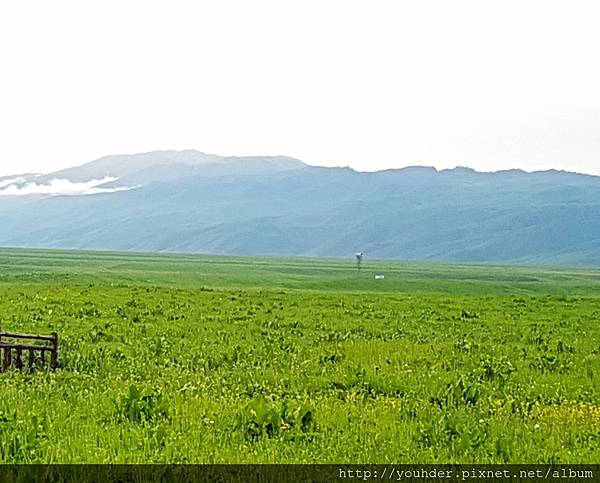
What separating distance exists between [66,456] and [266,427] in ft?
11.0

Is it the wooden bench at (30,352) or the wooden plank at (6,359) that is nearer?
the wooden bench at (30,352)

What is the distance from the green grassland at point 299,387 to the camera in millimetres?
13047

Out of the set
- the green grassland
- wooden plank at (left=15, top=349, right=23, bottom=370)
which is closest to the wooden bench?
wooden plank at (left=15, top=349, right=23, bottom=370)

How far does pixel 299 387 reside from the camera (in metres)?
20.5

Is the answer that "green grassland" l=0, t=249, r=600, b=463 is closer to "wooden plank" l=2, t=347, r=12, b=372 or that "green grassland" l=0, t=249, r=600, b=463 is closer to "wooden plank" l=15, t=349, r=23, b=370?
"wooden plank" l=15, t=349, r=23, b=370

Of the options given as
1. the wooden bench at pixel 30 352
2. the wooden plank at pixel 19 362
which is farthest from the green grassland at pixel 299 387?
the wooden plank at pixel 19 362

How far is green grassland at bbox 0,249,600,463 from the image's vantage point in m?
13.0

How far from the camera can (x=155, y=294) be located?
173 feet

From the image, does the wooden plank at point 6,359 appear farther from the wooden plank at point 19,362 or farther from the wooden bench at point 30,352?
the wooden plank at point 19,362

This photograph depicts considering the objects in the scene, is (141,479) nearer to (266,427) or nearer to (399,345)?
(266,427)

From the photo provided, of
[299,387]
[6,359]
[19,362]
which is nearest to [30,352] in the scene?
[19,362]

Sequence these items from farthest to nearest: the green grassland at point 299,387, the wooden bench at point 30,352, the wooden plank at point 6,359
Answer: the wooden plank at point 6,359, the wooden bench at point 30,352, the green grassland at point 299,387

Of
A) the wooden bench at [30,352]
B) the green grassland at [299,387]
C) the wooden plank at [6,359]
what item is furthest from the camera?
the wooden plank at [6,359]

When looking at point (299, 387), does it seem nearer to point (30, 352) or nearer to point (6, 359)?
point (30, 352)
